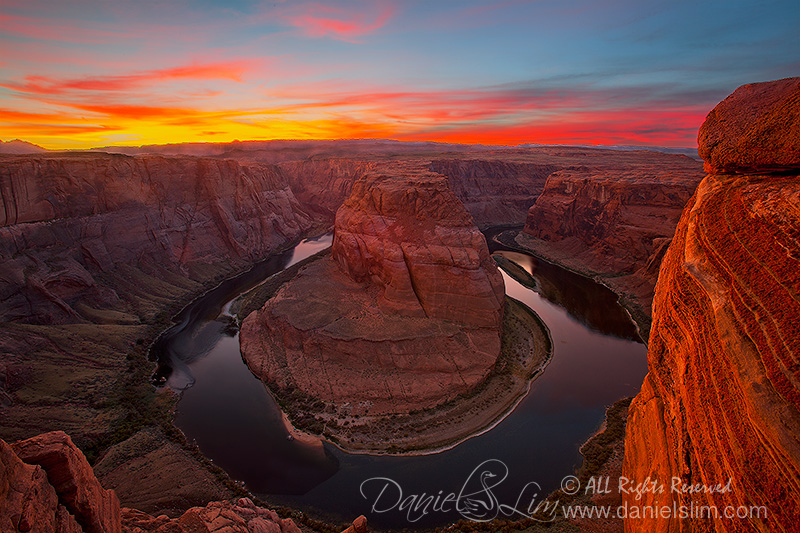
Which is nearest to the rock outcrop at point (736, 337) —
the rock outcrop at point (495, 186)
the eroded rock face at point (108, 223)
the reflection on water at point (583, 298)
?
the reflection on water at point (583, 298)

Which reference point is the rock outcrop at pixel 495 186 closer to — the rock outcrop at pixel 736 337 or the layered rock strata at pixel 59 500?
the rock outcrop at pixel 736 337

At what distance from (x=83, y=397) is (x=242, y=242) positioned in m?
41.9

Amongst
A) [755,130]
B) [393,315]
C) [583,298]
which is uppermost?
[755,130]

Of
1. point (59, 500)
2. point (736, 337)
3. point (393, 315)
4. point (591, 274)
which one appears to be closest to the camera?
point (736, 337)

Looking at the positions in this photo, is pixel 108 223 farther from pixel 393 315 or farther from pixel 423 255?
pixel 423 255

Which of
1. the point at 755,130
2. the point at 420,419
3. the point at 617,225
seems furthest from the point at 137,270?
the point at 617,225

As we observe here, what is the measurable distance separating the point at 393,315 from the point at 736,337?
2884cm

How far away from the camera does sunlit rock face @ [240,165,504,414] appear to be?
30328 millimetres

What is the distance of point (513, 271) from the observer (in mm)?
61594

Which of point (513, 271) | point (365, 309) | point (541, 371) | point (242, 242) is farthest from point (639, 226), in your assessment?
point (242, 242)

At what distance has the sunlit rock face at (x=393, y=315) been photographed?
30.3 metres

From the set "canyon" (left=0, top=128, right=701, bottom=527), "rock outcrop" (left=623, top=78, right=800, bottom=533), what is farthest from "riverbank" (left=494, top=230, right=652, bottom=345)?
"rock outcrop" (left=623, top=78, right=800, bottom=533)

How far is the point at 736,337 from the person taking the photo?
23.8ft

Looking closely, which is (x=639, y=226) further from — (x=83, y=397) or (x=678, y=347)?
(x=83, y=397)
